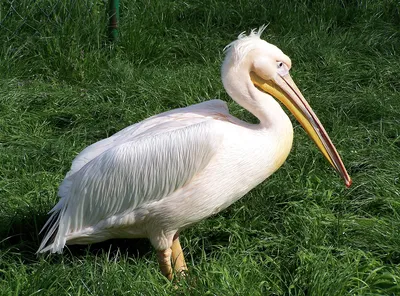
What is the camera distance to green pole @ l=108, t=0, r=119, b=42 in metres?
5.47

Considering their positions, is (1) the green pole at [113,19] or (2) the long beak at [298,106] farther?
(1) the green pole at [113,19]

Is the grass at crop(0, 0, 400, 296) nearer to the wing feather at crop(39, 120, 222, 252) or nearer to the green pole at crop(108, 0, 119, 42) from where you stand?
the green pole at crop(108, 0, 119, 42)

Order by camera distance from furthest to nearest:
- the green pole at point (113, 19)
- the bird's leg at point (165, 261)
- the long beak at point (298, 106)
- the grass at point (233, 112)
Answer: the green pole at point (113, 19) < the long beak at point (298, 106) < the bird's leg at point (165, 261) < the grass at point (233, 112)

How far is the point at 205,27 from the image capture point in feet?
19.2

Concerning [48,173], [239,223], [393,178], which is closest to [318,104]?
[393,178]

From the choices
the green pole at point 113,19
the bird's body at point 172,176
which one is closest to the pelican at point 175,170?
the bird's body at point 172,176

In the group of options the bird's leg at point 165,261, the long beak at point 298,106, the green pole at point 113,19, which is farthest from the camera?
the green pole at point 113,19

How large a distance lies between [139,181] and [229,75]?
0.61 meters

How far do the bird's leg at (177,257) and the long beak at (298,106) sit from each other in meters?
0.76

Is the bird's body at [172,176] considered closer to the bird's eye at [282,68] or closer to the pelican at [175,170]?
the pelican at [175,170]

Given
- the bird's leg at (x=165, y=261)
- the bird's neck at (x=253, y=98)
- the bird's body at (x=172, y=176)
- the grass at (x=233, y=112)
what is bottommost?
the grass at (x=233, y=112)

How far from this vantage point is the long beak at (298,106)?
3.55 meters

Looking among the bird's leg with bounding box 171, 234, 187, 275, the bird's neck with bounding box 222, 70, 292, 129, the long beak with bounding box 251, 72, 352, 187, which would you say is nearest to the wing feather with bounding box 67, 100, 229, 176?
the bird's neck with bounding box 222, 70, 292, 129

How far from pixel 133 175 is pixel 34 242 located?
2.13 ft
